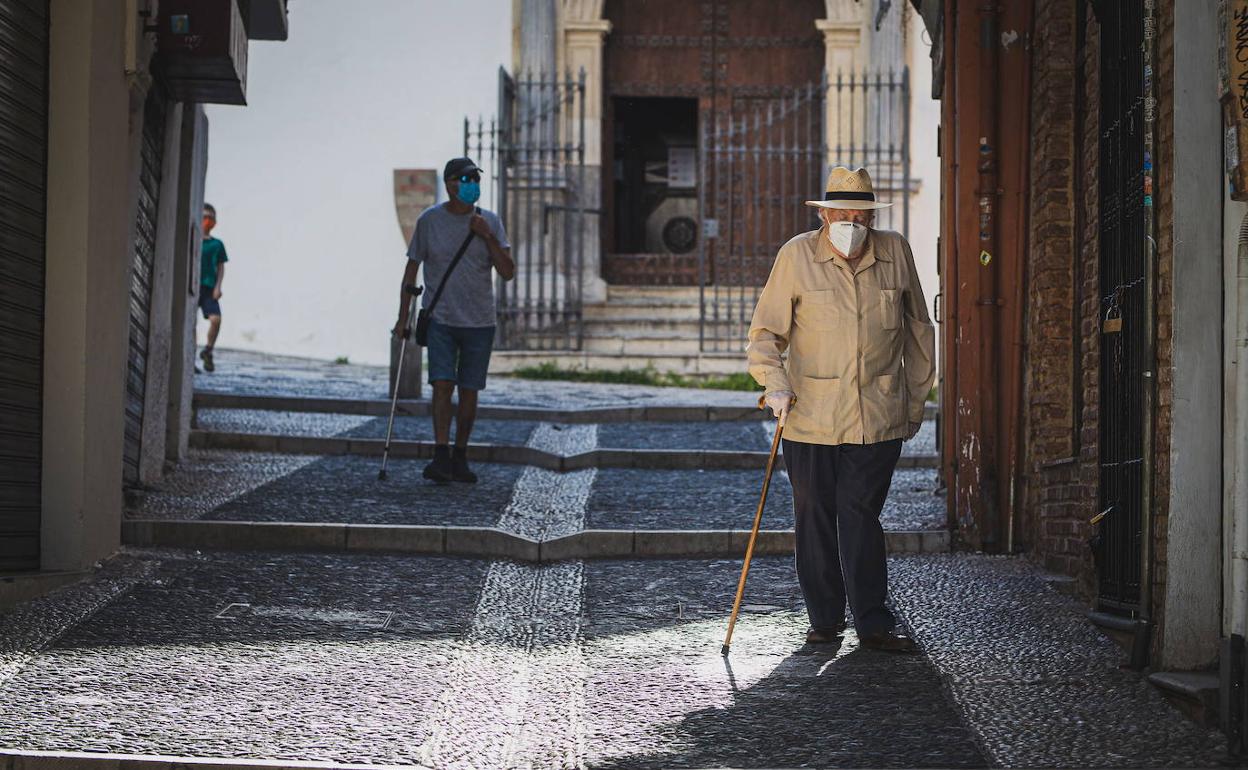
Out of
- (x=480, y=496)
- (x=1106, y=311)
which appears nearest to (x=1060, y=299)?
(x=1106, y=311)

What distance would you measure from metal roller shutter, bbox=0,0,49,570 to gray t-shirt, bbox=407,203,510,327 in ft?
9.75

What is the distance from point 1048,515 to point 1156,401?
226 cm

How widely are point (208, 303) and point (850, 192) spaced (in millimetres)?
12442

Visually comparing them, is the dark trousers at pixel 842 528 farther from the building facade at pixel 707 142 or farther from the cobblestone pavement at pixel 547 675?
the building facade at pixel 707 142

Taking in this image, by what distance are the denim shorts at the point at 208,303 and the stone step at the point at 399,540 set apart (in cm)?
954

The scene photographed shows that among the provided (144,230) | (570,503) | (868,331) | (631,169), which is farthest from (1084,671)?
(631,169)

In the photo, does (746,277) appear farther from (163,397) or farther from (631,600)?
(631,600)

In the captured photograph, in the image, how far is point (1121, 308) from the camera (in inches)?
242

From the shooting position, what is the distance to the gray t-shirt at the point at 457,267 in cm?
940

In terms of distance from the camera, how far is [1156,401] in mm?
5242

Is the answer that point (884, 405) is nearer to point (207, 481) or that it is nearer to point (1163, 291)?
point (1163, 291)

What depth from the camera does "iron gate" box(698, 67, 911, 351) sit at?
18266 mm

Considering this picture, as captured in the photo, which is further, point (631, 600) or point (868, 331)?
point (631, 600)

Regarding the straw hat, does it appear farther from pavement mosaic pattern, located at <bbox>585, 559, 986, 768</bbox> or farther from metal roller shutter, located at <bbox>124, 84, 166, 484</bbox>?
metal roller shutter, located at <bbox>124, 84, 166, 484</bbox>
